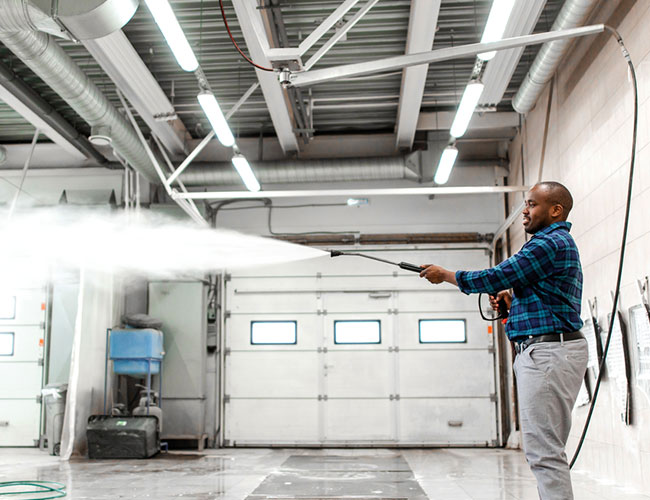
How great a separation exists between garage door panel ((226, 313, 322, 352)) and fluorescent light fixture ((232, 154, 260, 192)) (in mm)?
2658

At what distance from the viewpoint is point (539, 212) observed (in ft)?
11.4

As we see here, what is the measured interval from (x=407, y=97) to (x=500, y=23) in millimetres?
3797

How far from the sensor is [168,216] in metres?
11.8

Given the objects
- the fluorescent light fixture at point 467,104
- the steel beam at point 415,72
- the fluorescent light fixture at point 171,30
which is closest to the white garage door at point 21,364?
the steel beam at point 415,72

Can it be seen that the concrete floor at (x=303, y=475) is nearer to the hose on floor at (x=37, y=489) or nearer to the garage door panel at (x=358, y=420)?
the hose on floor at (x=37, y=489)

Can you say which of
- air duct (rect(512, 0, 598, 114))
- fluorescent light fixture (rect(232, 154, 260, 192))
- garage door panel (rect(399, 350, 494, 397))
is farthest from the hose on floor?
air duct (rect(512, 0, 598, 114))

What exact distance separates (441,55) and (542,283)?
3174 mm

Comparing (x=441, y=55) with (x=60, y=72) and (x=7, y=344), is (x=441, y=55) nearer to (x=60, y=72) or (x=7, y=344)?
(x=60, y=72)

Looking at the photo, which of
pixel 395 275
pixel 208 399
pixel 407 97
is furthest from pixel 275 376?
pixel 407 97

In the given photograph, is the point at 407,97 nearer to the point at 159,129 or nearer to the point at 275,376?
the point at 159,129

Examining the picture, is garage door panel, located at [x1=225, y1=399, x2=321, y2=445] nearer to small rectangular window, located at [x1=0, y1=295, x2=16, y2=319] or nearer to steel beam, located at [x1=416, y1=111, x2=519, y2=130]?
small rectangular window, located at [x1=0, y1=295, x2=16, y2=319]

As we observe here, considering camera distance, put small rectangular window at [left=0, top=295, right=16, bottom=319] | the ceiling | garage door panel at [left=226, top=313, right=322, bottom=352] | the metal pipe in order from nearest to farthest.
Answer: the ceiling, the metal pipe, garage door panel at [left=226, top=313, right=322, bottom=352], small rectangular window at [left=0, top=295, right=16, bottom=319]

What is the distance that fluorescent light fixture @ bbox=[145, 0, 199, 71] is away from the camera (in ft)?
17.9

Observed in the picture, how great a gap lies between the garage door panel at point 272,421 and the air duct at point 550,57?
5.95 metres
